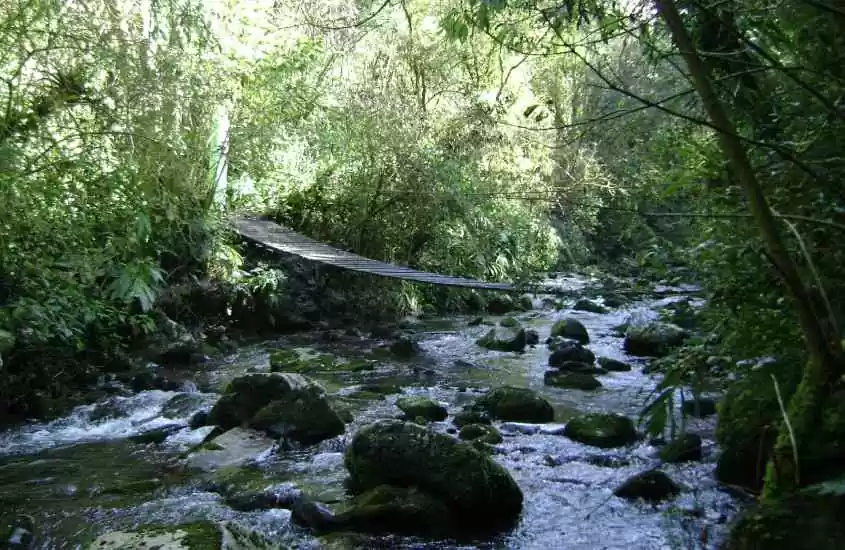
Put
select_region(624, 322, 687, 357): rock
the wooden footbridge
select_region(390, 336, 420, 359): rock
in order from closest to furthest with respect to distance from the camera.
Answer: the wooden footbridge → select_region(624, 322, 687, 357): rock → select_region(390, 336, 420, 359): rock

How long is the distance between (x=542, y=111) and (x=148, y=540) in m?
8.18

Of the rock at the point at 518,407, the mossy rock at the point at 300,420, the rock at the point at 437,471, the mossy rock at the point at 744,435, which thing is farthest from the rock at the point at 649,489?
the mossy rock at the point at 300,420

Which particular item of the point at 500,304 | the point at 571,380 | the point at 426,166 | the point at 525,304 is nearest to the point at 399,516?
the point at 571,380

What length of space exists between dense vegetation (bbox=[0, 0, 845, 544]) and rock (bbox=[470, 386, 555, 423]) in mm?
825

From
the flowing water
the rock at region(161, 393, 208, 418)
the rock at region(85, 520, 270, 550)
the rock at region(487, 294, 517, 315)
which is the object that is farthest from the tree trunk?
the rock at region(487, 294, 517, 315)

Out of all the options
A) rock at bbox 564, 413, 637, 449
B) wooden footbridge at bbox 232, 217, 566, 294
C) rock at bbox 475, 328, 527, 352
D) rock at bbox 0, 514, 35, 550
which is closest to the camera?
rock at bbox 0, 514, 35, 550

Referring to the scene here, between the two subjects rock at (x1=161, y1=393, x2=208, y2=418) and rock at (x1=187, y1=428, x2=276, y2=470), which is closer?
rock at (x1=187, y1=428, x2=276, y2=470)

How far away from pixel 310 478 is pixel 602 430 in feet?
4.21

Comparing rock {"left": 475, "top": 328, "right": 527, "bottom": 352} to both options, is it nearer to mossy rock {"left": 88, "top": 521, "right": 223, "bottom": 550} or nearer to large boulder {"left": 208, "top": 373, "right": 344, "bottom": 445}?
large boulder {"left": 208, "top": 373, "right": 344, "bottom": 445}

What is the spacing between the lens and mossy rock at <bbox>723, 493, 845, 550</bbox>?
1.25 m

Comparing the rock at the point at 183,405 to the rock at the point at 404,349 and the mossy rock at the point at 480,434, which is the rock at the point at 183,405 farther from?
the rock at the point at 404,349

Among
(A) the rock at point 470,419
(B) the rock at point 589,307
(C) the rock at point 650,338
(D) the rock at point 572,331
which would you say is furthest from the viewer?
(B) the rock at point 589,307

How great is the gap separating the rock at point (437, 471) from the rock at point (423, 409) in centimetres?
98

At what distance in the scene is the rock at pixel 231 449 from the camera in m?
3.01
